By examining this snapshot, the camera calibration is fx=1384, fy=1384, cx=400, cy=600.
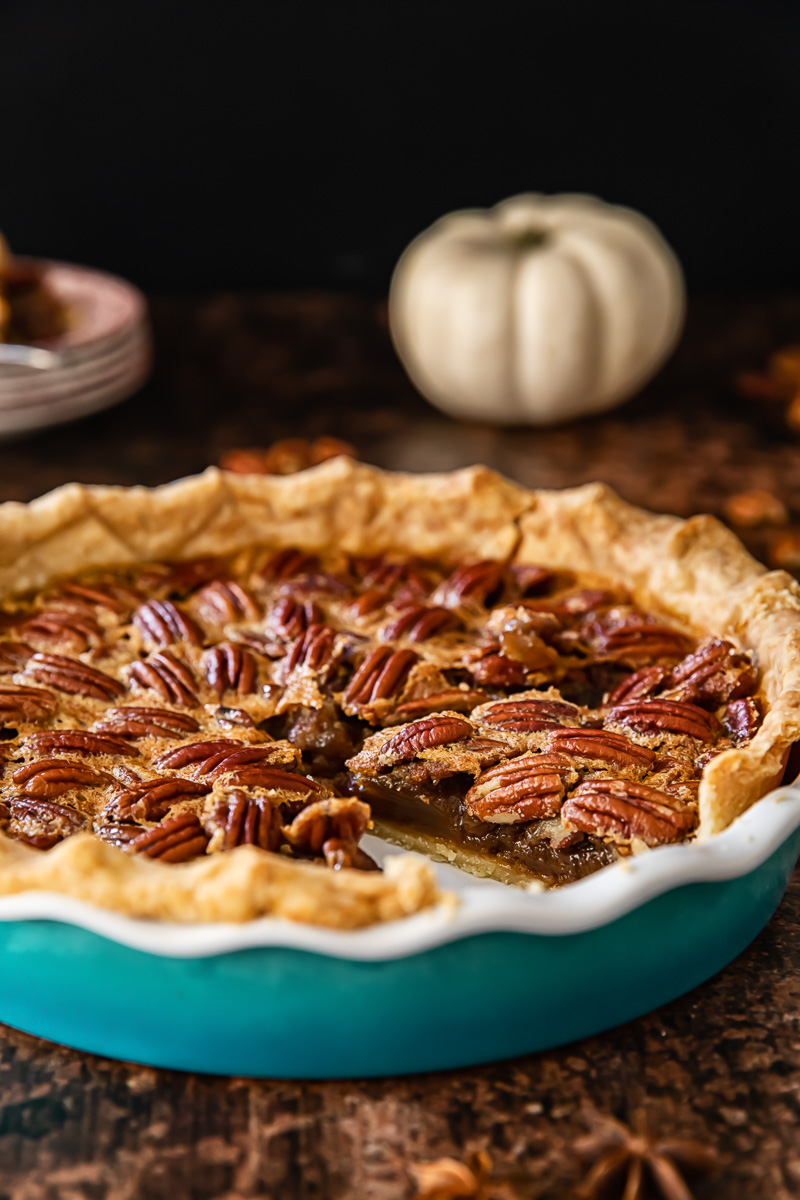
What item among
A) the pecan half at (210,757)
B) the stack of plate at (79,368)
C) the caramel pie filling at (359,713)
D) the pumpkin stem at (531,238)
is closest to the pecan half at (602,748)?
the caramel pie filling at (359,713)

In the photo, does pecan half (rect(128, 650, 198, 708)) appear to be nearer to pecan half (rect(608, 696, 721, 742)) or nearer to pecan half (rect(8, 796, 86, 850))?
pecan half (rect(8, 796, 86, 850))

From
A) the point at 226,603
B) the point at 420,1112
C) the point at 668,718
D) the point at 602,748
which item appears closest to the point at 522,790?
the point at 602,748

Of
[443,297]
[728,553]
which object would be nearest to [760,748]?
[728,553]

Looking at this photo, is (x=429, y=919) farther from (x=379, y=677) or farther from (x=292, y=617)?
(x=292, y=617)

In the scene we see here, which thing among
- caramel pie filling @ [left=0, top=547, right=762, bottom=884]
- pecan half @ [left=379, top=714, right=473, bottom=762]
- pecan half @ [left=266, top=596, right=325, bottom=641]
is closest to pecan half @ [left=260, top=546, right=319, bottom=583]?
caramel pie filling @ [left=0, top=547, right=762, bottom=884]

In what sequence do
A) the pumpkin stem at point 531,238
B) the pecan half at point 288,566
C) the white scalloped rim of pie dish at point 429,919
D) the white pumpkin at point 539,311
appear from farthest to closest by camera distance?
the pumpkin stem at point 531,238 < the white pumpkin at point 539,311 < the pecan half at point 288,566 < the white scalloped rim of pie dish at point 429,919

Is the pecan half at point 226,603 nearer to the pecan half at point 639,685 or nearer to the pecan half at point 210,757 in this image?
the pecan half at point 210,757

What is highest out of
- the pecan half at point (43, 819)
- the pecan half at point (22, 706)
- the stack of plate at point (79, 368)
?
the pecan half at point (43, 819)

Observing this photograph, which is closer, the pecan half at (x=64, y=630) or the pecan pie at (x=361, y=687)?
the pecan pie at (x=361, y=687)

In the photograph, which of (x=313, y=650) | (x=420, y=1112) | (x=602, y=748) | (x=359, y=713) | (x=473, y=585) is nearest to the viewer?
(x=420, y=1112)
